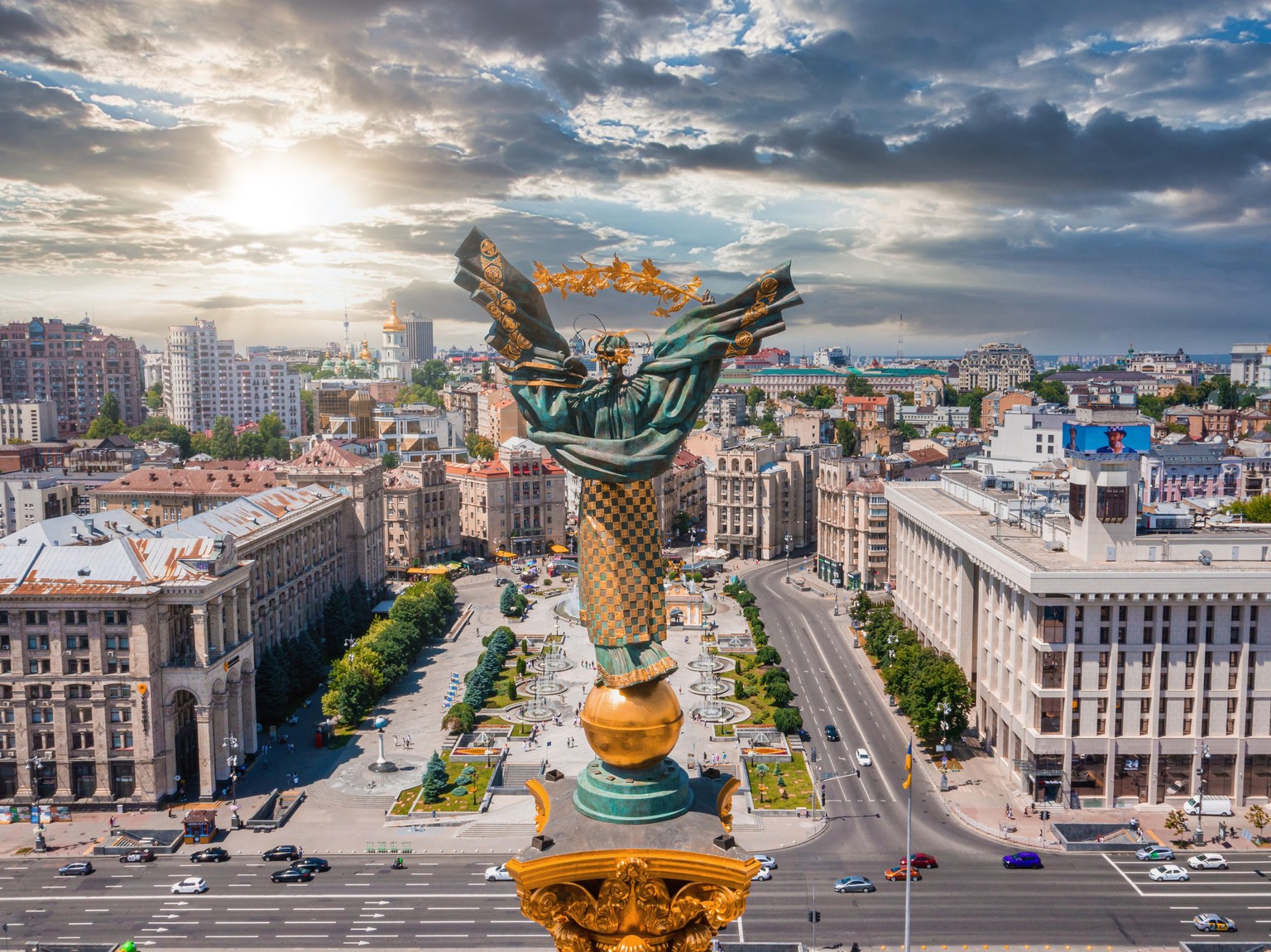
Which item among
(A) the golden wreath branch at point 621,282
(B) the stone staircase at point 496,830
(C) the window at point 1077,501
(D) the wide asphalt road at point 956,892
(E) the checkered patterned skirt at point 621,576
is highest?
(A) the golden wreath branch at point 621,282

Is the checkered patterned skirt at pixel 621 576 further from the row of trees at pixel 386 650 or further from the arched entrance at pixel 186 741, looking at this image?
the row of trees at pixel 386 650

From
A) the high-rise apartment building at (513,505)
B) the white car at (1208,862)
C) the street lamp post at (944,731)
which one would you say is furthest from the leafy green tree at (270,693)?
the high-rise apartment building at (513,505)

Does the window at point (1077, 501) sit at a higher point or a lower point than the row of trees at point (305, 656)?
higher

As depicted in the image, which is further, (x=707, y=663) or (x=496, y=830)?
(x=707, y=663)

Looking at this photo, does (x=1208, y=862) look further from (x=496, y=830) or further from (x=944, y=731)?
(x=496, y=830)

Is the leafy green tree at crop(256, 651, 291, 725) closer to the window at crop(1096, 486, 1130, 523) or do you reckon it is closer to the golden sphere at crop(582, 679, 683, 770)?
the window at crop(1096, 486, 1130, 523)

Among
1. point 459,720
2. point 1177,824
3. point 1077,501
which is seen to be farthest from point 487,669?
point 1177,824

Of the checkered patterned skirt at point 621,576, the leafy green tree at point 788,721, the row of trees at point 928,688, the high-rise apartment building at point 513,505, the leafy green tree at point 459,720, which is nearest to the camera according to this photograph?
the checkered patterned skirt at point 621,576
